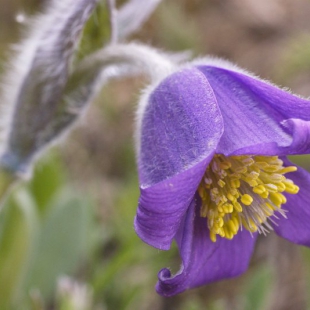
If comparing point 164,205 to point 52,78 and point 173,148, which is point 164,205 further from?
point 52,78

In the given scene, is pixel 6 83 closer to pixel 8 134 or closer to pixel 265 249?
pixel 8 134

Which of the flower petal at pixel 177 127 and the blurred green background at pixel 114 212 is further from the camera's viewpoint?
the blurred green background at pixel 114 212

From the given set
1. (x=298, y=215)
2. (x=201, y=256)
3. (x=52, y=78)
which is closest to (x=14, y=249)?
(x=52, y=78)

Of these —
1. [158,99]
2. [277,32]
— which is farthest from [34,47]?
[277,32]

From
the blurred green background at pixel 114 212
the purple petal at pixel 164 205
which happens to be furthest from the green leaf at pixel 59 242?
the purple petal at pixel 164 205

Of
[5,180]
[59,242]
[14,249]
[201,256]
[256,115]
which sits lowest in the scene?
[59,242]

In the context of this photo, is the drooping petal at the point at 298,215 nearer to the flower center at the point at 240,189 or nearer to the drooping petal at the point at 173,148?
the flower center at the point at 240,189
